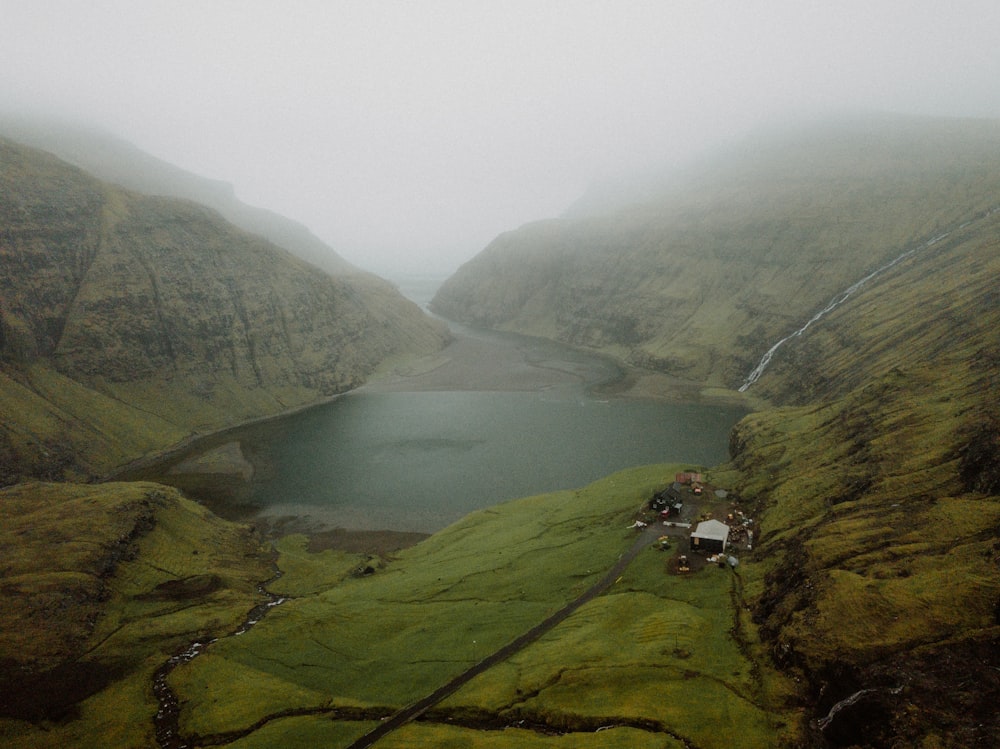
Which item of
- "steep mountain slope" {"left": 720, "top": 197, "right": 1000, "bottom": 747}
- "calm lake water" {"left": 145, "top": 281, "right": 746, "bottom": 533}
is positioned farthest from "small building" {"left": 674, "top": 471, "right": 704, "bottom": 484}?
"calm lake water" {"left": 145, "top": 281, "right": 746, "bottom": 533}

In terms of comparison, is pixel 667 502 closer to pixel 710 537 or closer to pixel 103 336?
pixel 710 537

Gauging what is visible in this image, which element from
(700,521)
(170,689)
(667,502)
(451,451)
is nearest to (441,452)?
(451,451)

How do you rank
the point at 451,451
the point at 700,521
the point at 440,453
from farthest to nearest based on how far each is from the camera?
the point at 451,451 → the point at 440,453 → the point at 700,521

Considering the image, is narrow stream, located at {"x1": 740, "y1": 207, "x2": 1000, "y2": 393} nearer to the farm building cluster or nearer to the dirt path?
the farm building cluster

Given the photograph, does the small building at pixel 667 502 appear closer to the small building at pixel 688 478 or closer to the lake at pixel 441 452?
the small building at pixel 688 478

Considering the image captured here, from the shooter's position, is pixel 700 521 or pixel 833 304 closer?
pixel 700 521

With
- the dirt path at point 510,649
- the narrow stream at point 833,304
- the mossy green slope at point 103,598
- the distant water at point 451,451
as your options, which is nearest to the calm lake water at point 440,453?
the distant water at point 451,451

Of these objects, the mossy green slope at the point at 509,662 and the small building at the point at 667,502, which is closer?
the mossy green slope at the point at 509,662
